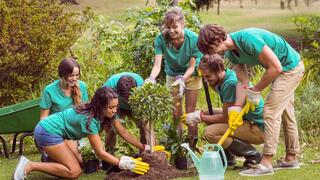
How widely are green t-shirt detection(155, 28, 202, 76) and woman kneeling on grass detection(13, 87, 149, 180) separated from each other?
3.02 feet

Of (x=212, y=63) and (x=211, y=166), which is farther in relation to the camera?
(x=212, y=63)

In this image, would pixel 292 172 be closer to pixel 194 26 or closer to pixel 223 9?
pixel 194 26

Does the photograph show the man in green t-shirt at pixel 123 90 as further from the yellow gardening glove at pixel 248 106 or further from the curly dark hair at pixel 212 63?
the yellow gardening glove at pixel 248 106

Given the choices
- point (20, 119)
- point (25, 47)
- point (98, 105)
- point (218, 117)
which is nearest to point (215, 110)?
point (218, 117)

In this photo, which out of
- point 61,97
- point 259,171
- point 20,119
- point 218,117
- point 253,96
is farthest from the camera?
point 20,119

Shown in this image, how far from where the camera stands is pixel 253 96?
5.23 metres

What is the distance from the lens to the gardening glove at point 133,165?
5.31 m

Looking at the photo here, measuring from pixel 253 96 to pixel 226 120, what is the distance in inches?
19.3

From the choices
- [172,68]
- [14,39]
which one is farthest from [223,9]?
[172,68]

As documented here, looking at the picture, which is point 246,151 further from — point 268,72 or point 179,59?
point 179,59

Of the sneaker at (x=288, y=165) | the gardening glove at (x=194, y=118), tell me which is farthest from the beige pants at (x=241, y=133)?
the sneaker at (x=288, y=165)

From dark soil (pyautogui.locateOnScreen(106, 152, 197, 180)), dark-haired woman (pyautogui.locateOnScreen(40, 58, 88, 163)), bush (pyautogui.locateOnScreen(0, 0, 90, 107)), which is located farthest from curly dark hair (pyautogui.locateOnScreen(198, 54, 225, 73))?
bush (pyautogui.locateOnScreen(0, 0, 90, 107))

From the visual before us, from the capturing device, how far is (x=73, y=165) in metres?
5.57

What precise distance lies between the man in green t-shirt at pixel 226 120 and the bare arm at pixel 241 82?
0.07 m
